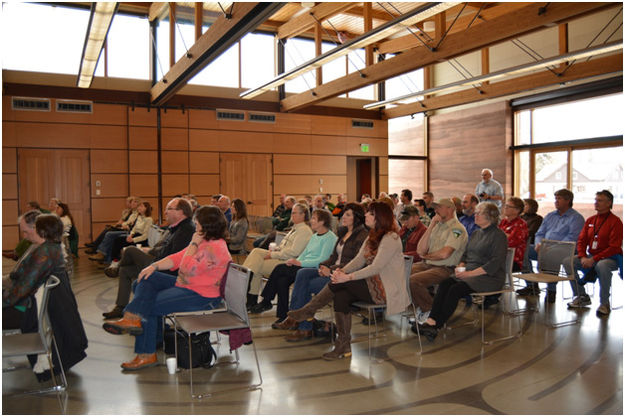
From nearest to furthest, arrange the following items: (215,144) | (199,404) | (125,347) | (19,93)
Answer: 1. (199,404)
2. (125,347)
3. (19,93)
4. (215,144)

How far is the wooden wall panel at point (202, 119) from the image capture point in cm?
1198

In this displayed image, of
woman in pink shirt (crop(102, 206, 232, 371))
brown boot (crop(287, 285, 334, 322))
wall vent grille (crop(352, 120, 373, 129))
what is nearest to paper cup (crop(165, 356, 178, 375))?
woman in pink shirt (crop(102, 206, 232, 371))

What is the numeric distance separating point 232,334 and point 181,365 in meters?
0.48

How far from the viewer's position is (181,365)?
11.7ft

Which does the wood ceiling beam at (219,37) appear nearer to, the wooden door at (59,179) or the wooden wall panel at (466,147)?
the wooden door at (59,179)

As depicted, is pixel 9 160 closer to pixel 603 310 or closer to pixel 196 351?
pixel 196 351

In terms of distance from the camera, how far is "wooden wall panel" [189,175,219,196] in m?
12.0

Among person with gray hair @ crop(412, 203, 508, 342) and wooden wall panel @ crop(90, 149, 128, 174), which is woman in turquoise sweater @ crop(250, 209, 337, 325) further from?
wooden wall panel @ crop(90, 149, 128, 174)

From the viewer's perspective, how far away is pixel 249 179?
12.6 m

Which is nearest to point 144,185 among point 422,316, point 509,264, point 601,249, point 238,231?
point 238,231

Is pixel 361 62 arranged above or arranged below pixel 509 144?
above

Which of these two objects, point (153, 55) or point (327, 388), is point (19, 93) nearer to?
point (153, 55)

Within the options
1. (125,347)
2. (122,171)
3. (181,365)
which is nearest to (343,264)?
(181,365)

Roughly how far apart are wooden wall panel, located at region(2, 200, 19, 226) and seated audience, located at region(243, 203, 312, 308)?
7.64m
